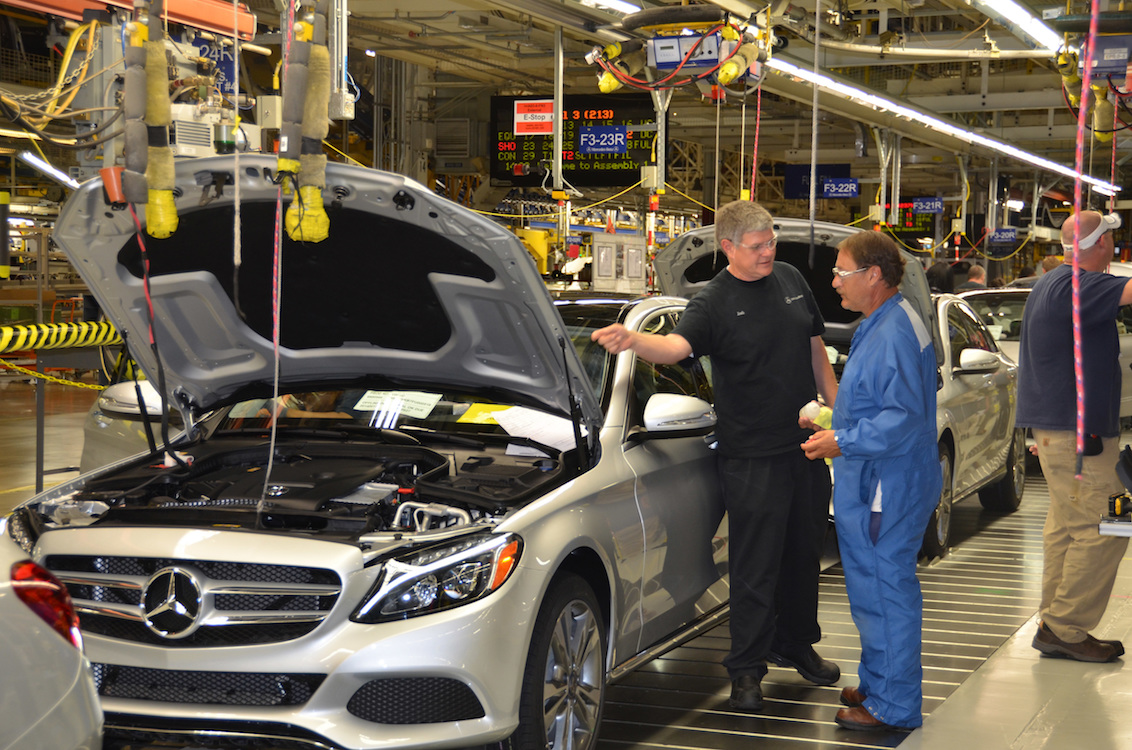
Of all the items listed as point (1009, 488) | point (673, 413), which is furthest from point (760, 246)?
point (1009, 488)

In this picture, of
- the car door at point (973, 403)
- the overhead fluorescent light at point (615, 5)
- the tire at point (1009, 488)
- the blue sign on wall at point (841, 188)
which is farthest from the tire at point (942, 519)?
the blue sign on wall at point (841, 188)

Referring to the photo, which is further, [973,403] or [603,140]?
[603,140]

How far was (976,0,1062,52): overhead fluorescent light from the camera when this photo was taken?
29.3 feet

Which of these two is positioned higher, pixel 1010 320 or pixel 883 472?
pixel 1010 320

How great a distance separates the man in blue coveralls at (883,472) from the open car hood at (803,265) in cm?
169

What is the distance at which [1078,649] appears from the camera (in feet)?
17.3

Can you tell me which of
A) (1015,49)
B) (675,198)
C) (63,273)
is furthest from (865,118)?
(63,273)

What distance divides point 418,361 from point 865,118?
568 inches

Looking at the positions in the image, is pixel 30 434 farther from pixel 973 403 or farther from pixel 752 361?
pixel 752 361

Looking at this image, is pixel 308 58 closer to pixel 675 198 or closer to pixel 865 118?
pixel 865 118

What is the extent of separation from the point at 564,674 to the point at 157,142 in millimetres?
1911

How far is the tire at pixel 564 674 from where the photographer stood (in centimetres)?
330

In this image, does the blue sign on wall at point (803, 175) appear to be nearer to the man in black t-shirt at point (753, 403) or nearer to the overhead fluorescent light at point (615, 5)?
the overhead fluorescent light at point (615, 5)

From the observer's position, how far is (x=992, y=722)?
4.39 meters
